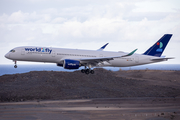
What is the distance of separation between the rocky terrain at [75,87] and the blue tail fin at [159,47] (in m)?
15.4

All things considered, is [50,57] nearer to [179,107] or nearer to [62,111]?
[62,111]

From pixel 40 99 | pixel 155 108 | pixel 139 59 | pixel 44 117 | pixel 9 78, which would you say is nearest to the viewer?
pixel 44 117

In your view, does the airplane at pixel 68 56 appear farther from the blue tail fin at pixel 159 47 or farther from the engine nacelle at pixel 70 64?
the blue tail fin at pixel 159 47

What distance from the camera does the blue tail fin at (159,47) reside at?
184 ft

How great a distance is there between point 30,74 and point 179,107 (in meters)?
45.7

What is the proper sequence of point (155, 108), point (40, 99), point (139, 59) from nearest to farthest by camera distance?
point (155, 108)
point (139, 59)
point (40, 99)

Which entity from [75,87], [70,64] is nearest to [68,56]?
[70,64]

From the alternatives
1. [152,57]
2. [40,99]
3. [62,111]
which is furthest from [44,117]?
[152,57]

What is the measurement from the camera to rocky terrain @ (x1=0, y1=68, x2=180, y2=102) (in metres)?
61.5

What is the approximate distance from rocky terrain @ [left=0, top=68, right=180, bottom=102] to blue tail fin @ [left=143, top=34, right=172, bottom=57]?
1540 cm

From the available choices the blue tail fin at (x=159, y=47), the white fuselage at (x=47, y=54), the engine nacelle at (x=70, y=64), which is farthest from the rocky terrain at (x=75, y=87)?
the engine nacelle at (x=70, y=64)

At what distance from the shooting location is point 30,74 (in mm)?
76125

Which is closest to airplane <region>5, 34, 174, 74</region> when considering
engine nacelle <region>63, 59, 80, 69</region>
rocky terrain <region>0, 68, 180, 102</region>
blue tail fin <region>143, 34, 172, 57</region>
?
engine nacelle <region>63, 59, 80, 69</region>

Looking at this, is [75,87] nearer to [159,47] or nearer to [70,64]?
[70,64]
